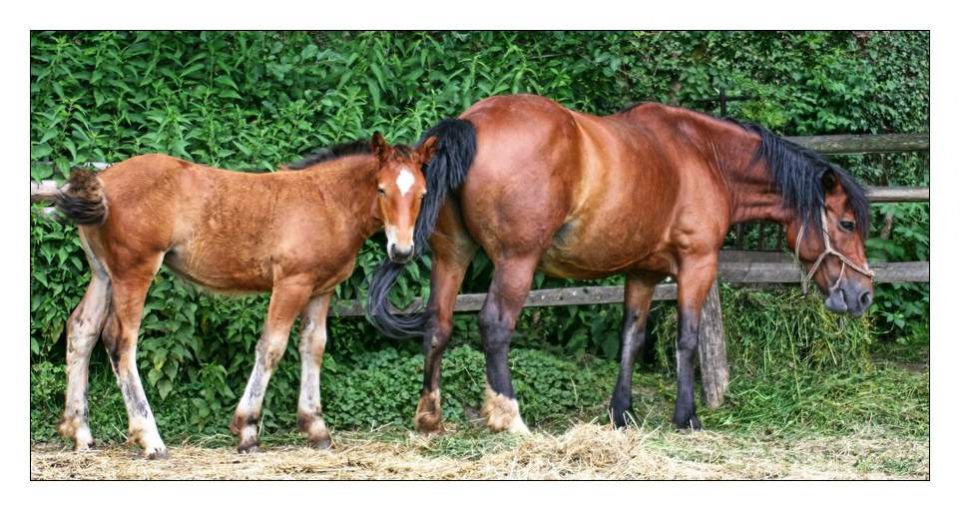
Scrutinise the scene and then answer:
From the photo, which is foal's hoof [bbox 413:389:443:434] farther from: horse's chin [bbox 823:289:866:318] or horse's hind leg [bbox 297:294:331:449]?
horse's chin [bbox 823:289:866:318]

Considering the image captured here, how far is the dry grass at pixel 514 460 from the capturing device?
20.3 feet

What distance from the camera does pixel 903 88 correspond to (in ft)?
35.1

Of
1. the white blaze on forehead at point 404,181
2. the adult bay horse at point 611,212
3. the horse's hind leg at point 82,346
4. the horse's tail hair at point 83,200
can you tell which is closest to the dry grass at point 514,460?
the horse's hind leg at point 82,346

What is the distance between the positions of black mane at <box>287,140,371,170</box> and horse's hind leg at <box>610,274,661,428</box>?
2.08 m

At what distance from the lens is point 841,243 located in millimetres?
7836

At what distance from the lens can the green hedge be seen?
7.36 m

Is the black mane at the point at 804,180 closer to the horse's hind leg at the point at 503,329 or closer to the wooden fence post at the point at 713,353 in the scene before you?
the wooden fence post at the point at 713,353

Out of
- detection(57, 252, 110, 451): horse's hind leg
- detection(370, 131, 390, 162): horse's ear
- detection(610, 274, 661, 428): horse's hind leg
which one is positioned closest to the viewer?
detection(370, 131, 390, 162): horse's ear

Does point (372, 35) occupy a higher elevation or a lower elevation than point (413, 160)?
higher

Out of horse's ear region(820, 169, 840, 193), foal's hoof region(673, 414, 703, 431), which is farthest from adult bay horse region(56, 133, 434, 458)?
horse's ear region(820, 169, 840, 193)

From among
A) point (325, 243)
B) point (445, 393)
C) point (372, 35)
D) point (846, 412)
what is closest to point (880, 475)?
point (846, 412)

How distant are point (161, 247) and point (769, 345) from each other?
4598mm

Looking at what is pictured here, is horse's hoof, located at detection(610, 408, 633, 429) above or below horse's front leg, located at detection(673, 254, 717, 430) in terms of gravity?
below

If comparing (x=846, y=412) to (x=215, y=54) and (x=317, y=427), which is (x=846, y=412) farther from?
(x=215, y=54)
